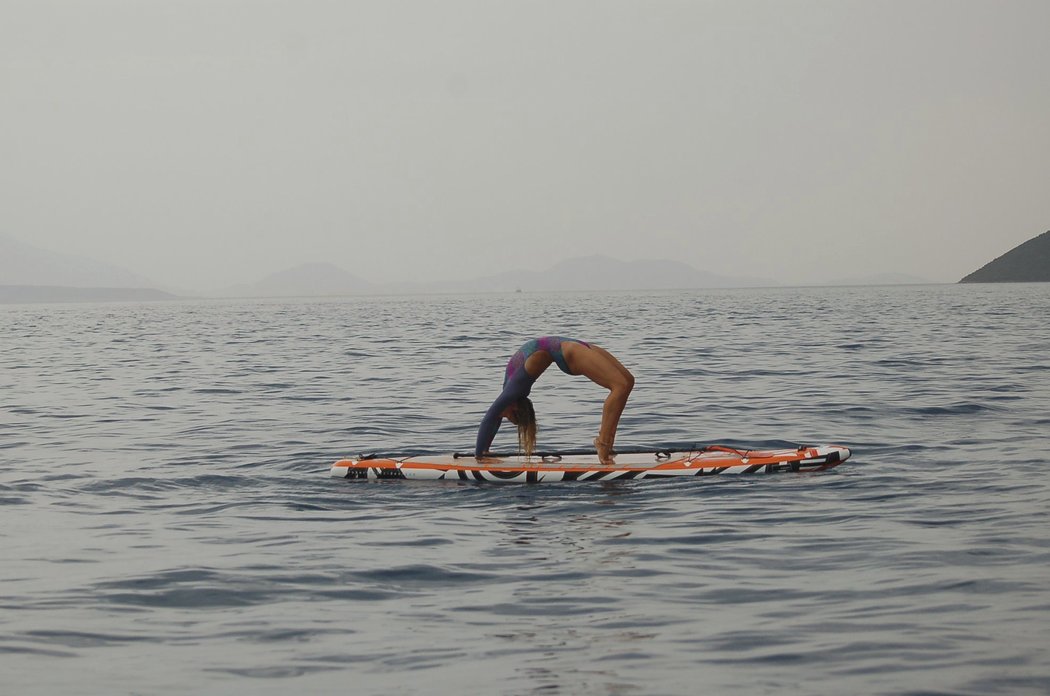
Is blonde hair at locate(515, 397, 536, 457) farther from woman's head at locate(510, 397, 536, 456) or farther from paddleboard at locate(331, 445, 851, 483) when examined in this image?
paddleboard at locate(331, 445, 851, 483)

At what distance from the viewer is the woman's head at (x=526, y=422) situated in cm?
1470

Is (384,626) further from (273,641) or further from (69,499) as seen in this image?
(69,499)

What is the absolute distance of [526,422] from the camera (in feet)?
48.5

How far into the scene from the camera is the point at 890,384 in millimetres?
26844

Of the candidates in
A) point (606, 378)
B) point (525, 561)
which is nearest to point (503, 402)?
point (606, 378)

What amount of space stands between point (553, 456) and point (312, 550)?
484cm

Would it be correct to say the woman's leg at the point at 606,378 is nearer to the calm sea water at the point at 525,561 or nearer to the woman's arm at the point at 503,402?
the woman's arm at the point at 503,402

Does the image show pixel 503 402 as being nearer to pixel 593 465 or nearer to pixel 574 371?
pixel 574 371

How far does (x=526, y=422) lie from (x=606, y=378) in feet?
3.86

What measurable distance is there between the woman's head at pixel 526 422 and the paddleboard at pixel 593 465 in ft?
0.57

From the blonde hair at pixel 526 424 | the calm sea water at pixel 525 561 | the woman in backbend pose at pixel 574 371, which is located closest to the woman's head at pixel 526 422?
the blonde hair at pixel 526 424

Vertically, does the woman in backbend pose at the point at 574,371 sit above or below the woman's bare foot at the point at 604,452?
above

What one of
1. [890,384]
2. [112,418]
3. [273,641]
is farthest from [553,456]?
[890,384]

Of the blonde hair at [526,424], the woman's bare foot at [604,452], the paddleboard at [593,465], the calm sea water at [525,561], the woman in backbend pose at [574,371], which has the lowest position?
the calm sea water at [525,561]
